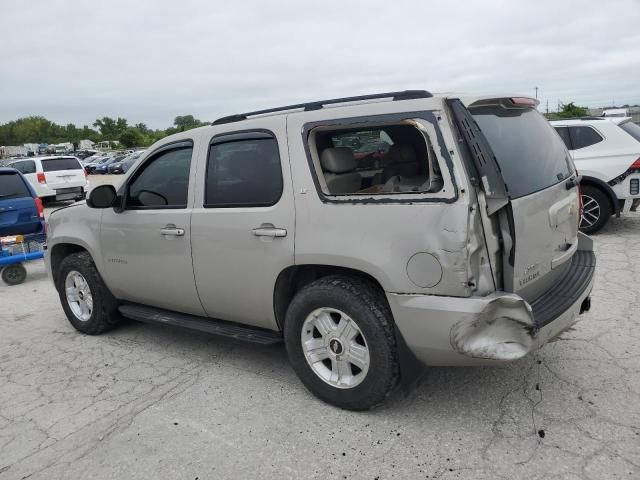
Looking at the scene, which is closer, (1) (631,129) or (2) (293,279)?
(2) (293,279)

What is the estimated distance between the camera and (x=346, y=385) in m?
3.23

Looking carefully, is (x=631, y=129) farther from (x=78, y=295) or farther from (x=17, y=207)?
(x=17, y=207)

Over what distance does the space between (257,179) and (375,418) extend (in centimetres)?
169

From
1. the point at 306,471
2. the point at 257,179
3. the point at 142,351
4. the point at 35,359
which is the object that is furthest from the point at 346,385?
the point at 35,359

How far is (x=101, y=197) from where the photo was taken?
4.33 meters

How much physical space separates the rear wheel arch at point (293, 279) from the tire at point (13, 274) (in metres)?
5.64

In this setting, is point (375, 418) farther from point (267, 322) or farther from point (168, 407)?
point (168, 407)

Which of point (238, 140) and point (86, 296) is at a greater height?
point (238, 140)

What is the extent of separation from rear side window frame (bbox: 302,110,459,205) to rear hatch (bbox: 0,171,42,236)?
643 cm

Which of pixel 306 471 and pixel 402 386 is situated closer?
pixel 306 471

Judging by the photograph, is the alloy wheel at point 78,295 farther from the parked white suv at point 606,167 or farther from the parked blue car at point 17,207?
the parked white suv at point 606,167

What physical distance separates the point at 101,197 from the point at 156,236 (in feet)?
2.08

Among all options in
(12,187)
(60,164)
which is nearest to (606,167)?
(12,187)

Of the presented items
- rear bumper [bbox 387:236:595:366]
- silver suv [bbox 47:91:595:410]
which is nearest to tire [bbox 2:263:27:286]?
silver suv [bbox 47:91:595:410]
